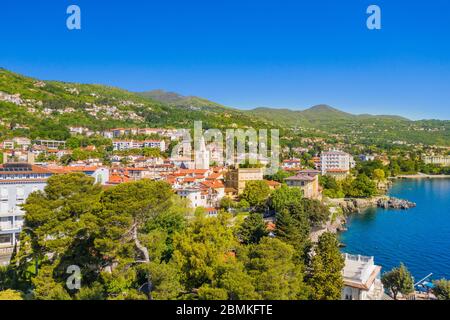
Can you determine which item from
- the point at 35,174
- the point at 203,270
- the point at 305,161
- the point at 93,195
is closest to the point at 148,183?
the point at 93,195

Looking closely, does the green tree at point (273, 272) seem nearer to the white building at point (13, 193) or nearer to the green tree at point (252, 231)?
the green tree at point (252, 231)

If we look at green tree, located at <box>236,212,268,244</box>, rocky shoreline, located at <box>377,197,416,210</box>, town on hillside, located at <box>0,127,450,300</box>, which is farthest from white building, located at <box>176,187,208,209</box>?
rocky shoreline, located at <box>377,197,416,210</box>

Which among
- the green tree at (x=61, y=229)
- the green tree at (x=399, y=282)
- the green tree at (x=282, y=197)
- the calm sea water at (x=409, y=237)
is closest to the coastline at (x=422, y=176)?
the calm sea water at (x=409, y=237)

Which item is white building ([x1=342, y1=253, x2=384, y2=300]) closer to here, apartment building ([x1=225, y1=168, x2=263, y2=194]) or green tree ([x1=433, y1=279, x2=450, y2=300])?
green tree ([x1=433, y1=279, x2=450, y2=300])

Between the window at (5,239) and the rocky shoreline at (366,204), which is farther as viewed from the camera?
the rocky shoreline at (366,204)
